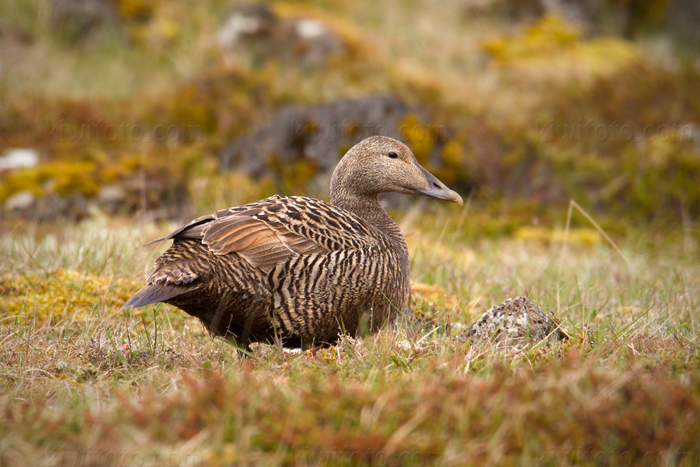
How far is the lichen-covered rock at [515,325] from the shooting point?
3.52m

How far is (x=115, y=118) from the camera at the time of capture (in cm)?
1064

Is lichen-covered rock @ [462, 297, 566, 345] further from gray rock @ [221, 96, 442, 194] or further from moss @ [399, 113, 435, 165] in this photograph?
moss @ [399, 113, 435, 165]

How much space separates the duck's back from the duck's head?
57 centimetres

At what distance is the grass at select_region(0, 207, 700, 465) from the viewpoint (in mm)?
2291

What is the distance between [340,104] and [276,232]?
19.9 ft

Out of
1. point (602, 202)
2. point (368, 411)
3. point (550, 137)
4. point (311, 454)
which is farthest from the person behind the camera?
point (550, 137)

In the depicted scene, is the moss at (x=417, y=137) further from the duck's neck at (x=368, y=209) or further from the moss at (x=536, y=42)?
the duck's neck at (x=368, y=209)

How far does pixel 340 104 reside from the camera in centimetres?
935

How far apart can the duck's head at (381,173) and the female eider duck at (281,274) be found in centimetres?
47

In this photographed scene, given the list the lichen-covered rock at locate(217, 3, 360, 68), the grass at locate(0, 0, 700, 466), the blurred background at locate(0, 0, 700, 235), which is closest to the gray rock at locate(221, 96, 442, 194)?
the blurred background at locate(0, 0, 700, 235)

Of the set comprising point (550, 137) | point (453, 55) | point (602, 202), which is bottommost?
point (602, 202)

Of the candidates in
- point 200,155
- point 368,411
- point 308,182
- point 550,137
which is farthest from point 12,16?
point 368,411

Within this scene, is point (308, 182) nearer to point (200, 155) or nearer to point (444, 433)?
point (200, 155)

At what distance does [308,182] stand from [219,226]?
5251 millimetres
